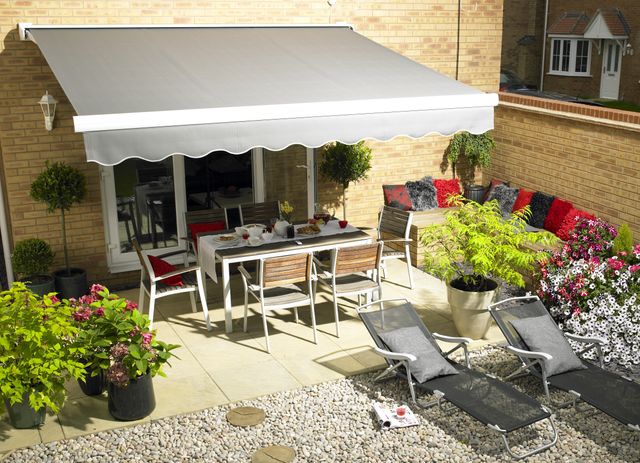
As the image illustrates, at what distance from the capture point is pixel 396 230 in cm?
1264

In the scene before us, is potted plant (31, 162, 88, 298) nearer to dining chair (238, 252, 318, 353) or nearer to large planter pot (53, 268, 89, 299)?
large planter pot (53, 268, 89, 299)

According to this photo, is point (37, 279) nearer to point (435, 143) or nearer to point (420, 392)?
point (420, 392)

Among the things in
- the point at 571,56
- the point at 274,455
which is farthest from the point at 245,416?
the point at 571,56

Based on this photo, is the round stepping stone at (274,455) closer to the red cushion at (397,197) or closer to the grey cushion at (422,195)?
the red cushion at (397,197)

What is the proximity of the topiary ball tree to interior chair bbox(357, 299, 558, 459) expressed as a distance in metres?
5.11

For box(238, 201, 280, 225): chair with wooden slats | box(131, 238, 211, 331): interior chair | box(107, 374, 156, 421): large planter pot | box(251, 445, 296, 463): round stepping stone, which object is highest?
box(238, 201, 280, 225): chair with wooden slats

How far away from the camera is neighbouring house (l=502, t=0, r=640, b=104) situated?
30.4m

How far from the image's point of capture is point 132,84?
9.85m

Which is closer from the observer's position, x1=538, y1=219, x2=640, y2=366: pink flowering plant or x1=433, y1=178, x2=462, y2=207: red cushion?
x1=538, y1=219, x2=640, y2=366: pink flowering plant

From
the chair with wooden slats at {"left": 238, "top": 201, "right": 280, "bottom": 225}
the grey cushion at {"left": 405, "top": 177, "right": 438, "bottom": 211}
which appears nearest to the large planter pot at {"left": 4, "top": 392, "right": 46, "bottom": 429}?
the chair with wooden slats at {"left": 238, "top": 201, "right": 280, "bottom": 225}

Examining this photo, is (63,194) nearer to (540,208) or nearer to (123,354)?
(123,354)

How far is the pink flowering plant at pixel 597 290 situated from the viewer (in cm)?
951

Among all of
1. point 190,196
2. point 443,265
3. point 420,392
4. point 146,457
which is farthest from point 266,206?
point 146,457

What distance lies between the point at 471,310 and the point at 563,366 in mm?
1738
